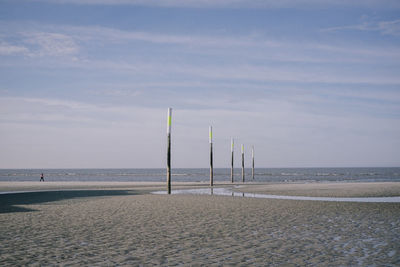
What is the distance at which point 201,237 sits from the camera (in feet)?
30.3

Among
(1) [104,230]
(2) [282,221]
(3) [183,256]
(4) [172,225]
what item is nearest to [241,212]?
(2) [282,221]

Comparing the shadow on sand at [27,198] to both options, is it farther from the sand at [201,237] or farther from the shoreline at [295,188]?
the shoreline at [295,188]

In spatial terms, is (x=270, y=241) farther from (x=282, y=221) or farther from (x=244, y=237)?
(x=282, y=221)

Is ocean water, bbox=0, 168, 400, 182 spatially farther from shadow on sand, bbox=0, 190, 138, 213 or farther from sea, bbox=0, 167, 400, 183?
shadow on sand, bbox=0, 190, 138, 213

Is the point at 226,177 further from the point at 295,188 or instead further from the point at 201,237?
A: the point at 201,237

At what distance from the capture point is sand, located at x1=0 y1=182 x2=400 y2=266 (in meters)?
6.97

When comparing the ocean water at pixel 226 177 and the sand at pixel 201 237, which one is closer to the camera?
the sand at pixel 201 237

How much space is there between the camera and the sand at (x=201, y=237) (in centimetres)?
697

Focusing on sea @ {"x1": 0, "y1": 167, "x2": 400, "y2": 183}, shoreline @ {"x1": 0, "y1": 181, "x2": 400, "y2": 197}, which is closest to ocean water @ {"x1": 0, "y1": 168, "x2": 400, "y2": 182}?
sea @ {"x1": 0, "y1": 167, "x2": 400, "y2": 183}

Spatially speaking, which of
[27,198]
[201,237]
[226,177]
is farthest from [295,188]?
[226,177]

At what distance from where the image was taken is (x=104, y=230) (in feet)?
33.9

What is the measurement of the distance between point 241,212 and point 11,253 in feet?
28.7

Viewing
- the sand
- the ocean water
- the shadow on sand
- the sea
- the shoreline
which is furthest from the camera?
the ocean water

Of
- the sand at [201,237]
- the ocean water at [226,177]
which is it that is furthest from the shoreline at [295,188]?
the ocean water at [226,177]
